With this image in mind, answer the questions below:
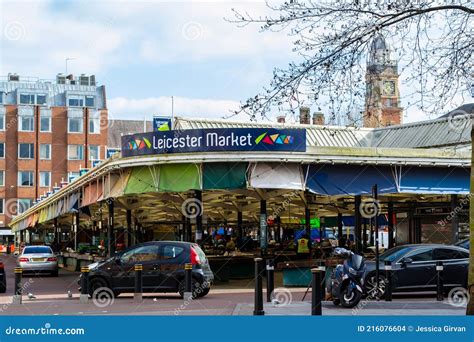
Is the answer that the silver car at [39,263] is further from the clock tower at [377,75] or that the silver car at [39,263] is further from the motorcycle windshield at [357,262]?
the clock tower at [377,75]

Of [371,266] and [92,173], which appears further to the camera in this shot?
[92,173]

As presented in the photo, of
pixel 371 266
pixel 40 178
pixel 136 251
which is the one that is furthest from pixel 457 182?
pixel 40 178

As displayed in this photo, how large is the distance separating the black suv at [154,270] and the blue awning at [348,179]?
7.72m

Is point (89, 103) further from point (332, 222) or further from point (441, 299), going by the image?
point (441, 299)

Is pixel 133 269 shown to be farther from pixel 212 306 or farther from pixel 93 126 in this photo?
pixel 93 126

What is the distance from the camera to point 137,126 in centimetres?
11788

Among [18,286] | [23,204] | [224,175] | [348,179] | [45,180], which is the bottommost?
[18,286]

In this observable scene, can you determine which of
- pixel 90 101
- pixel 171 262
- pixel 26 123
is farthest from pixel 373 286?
pixel 90 101

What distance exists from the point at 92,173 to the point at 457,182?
14.8 meters

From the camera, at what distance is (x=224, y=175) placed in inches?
1220

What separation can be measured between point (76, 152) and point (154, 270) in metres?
77.0

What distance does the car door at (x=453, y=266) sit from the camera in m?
25.1

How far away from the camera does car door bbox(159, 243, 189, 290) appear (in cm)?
2475

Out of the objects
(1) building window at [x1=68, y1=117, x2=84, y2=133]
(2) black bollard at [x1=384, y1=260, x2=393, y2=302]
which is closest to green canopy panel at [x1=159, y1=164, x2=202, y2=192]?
(2) black bollard at [x1=384, y1=260, x2=393, y2=302]
